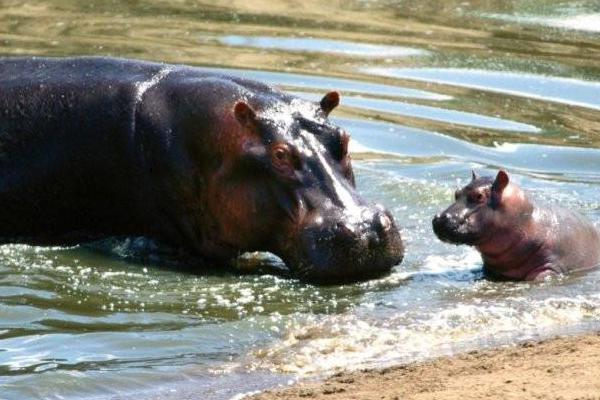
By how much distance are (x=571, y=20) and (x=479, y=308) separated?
30.5 ft

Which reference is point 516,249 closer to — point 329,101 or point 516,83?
point 329,101

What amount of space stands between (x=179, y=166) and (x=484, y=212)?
1707 millimetres

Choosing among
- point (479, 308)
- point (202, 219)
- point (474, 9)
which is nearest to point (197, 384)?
point (479, 308)

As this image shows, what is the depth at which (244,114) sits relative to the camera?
851cm

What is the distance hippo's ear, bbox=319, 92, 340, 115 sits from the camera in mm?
8711

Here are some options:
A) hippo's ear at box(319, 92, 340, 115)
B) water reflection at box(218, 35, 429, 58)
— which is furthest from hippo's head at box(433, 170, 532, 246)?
water reflection at box(218, 35, 429, 58)

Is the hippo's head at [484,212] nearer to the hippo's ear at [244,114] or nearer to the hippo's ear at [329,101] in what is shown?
the hippo's ear at [329,101]

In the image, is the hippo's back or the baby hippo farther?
the hippo's back

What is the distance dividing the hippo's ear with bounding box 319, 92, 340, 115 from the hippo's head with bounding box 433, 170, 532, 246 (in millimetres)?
851

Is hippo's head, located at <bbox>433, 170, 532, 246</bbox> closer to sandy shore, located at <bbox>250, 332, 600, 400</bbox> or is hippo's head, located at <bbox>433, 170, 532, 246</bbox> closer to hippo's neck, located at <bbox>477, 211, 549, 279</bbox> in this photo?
hippo's neck, located at <bbox>477, 211, 549, 279</bbox>

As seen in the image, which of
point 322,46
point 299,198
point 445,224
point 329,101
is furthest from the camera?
point 322,46

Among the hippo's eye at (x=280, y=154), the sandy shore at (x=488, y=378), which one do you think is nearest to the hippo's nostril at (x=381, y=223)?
the hippo's eye at (x=280, y=154)

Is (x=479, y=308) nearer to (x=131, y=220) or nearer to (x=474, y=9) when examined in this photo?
(x=131, y=220)

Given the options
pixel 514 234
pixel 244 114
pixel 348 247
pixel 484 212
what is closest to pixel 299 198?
pixel 348 247
